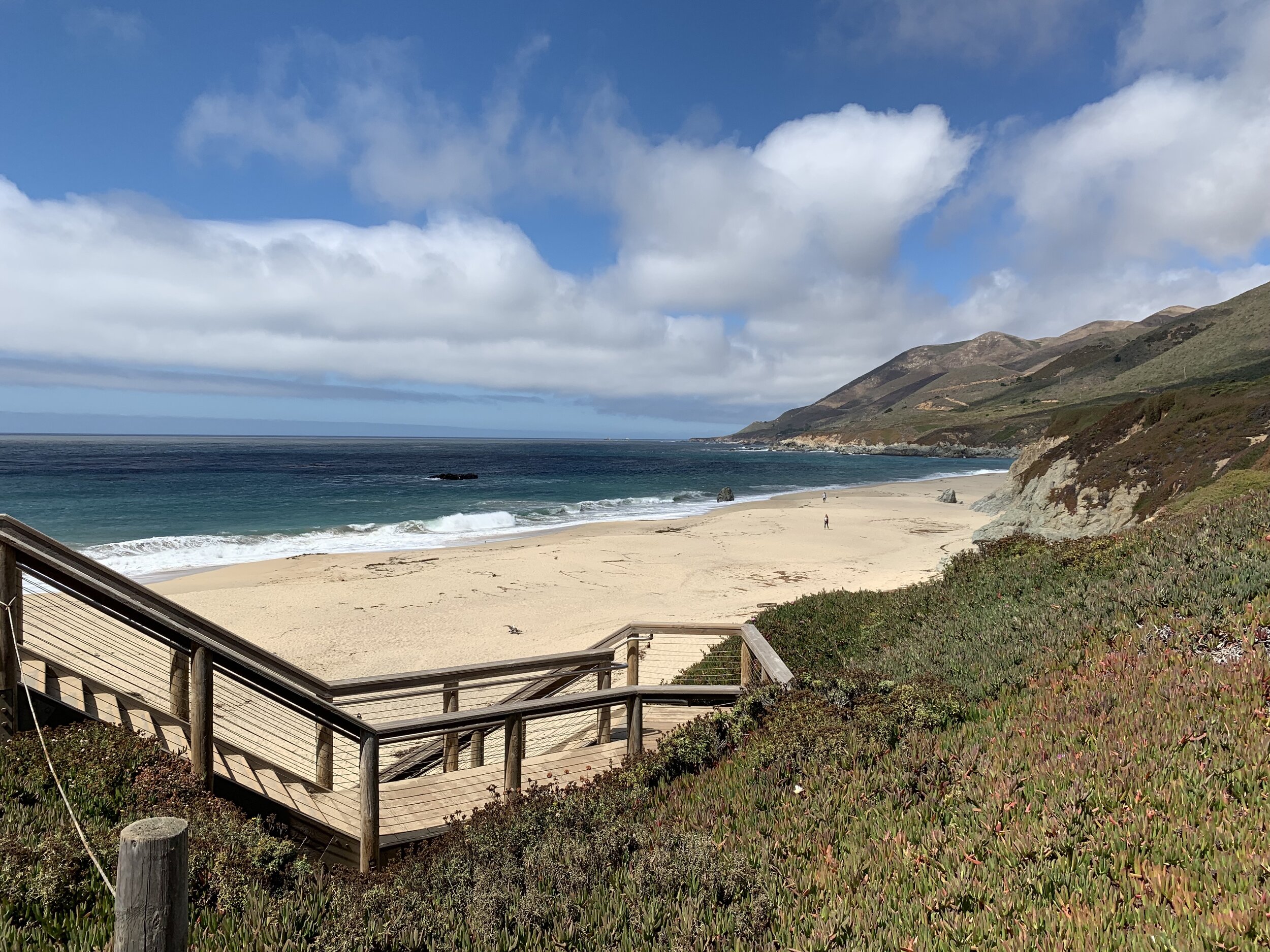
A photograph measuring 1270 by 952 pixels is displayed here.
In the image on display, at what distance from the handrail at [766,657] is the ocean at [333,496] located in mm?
23669

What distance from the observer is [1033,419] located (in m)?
127

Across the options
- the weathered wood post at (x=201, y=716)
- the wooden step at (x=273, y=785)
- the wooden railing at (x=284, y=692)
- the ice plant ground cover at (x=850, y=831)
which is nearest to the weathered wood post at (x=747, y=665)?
the wooden railing at (x=284, y=692)

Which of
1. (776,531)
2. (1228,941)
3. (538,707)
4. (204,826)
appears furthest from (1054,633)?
(776,531)

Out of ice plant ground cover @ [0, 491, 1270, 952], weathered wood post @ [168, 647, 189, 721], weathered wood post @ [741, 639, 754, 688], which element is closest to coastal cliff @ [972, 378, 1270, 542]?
weathered wood post @ [741, 639, 754, 688]

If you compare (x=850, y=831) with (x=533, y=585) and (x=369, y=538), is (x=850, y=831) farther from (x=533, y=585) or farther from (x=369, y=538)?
(x=369, y=538)

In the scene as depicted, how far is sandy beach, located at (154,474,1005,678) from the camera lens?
14.4m

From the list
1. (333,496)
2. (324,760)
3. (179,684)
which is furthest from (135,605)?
(333,496)

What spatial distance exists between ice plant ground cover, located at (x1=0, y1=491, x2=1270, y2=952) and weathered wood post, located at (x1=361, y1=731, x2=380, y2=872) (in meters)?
0.47

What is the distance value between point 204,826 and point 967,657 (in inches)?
246

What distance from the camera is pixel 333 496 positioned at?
164 ft

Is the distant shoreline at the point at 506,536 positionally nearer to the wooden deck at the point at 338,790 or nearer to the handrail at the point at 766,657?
the wooden deck at the point at 338,790

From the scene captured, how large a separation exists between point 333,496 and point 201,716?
50148 millimetres

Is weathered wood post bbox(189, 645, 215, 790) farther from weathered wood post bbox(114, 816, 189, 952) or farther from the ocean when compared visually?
the ocean

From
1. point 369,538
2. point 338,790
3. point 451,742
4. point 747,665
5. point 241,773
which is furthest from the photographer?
point 369,538
